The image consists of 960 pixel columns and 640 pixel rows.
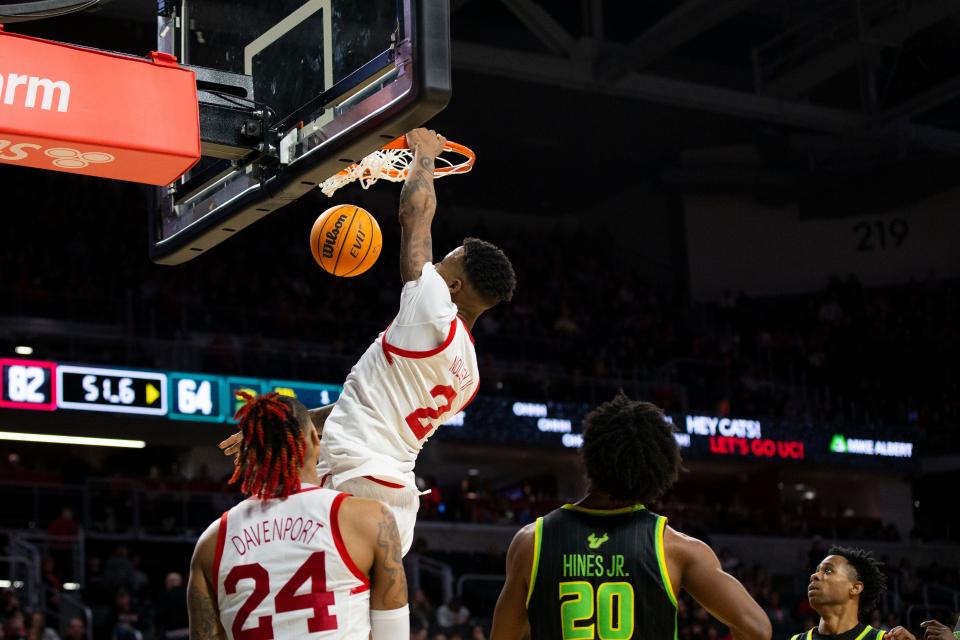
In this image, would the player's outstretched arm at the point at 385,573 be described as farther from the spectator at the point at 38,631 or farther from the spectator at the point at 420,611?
the spectator at the point at 420,611

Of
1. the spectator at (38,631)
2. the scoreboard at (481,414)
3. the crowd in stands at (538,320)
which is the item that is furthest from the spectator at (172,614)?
the crowd in stands at (538,320)

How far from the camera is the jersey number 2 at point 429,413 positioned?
4.61 meters

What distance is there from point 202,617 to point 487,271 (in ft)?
5.54

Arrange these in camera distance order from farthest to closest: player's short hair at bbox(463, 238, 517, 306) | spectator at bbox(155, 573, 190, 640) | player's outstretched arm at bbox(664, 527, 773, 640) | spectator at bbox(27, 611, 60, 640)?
spectator at bbox(155, 573, 190, 640), spectator at bbox(27, 611, 60, 640), player's short hair at bbox(463, 238, 517, 306), player's outstretched arm at bbox(664, 527, 773, 640)

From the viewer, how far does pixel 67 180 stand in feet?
71.9

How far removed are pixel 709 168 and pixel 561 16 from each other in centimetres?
618

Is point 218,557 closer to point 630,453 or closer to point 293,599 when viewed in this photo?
point 293,599

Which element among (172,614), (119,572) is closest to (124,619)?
(172,614)

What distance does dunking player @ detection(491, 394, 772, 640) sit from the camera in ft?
11.8

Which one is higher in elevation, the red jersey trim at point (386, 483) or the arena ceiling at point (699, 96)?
the arena ceiling at point (699, 96)

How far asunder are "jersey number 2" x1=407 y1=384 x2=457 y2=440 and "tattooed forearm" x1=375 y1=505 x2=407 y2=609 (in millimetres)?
1006

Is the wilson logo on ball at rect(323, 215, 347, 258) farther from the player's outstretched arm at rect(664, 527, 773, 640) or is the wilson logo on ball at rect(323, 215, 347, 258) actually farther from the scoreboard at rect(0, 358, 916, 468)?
the scoreboard at rect(0, 358, 916, 468)

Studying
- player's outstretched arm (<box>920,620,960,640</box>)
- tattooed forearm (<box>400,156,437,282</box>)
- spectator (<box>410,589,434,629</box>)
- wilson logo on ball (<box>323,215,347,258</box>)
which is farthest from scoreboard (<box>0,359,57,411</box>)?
player's outstretched arm (<box>920,620,960,640</box>)

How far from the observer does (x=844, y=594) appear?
602 centimetres
